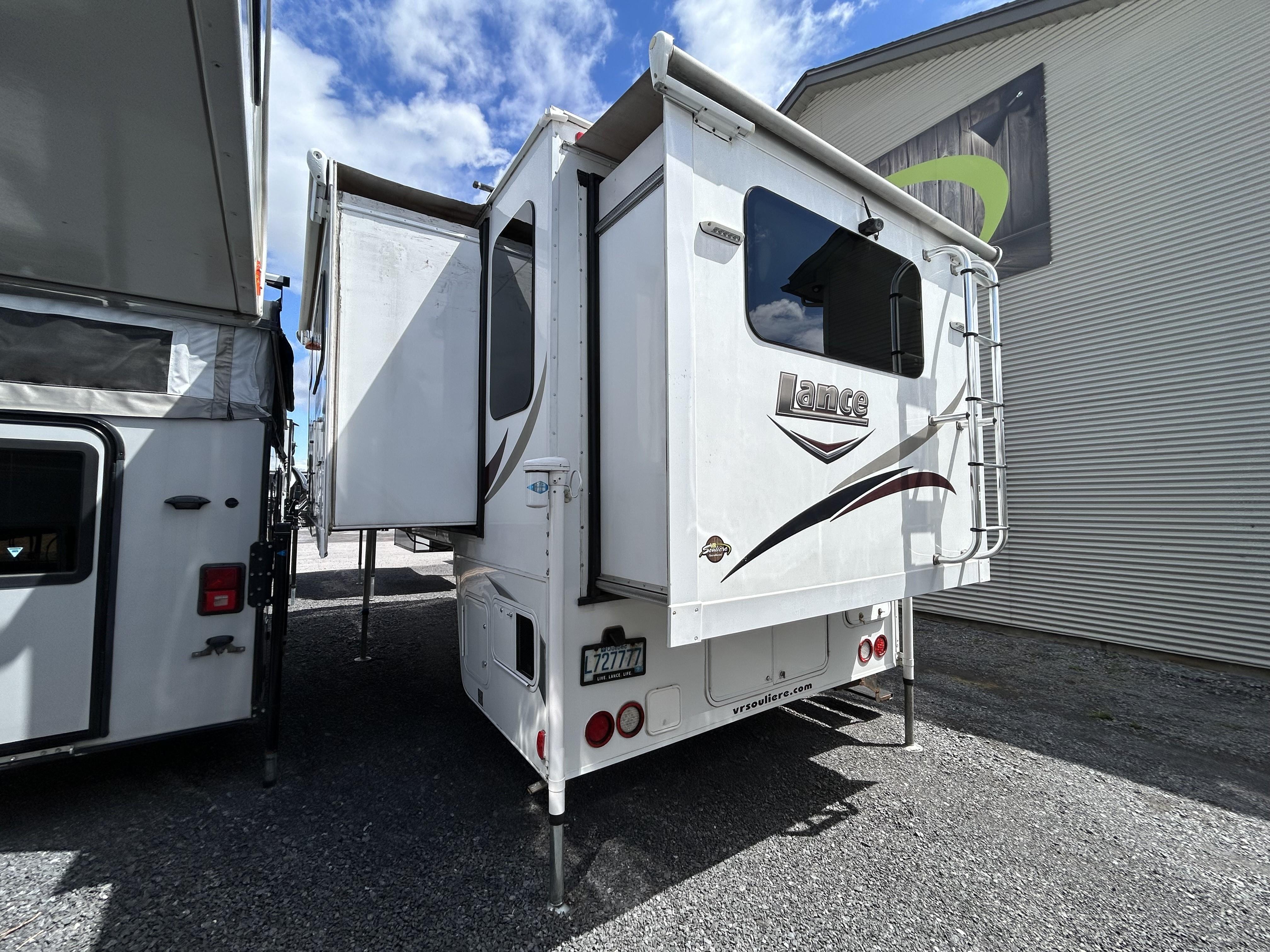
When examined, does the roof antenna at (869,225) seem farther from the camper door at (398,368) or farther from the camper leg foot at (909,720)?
the camper leg foot at (909,720)

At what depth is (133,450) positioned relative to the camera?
2.49 meters

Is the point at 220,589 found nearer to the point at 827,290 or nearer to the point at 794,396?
the point at 794,396

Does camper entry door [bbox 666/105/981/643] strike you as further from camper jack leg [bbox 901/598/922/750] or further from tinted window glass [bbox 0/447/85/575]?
tinted window glass [bbox 0/447/85/575]

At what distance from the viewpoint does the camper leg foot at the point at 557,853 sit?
6.12 ft

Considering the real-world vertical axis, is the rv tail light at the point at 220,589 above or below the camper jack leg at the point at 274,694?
above

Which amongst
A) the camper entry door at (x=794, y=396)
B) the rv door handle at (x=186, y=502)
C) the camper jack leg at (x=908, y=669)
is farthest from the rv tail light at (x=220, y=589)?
the camper jack leg at (x=908, y=669)

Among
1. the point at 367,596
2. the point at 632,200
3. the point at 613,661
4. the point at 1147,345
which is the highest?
the point at 1147,345

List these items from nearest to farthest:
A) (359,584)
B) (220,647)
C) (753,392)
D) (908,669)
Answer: (753,392) < (220,647) < (908,669) < (359,584)

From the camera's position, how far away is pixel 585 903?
6.36 ft

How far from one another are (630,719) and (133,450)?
2.49 m

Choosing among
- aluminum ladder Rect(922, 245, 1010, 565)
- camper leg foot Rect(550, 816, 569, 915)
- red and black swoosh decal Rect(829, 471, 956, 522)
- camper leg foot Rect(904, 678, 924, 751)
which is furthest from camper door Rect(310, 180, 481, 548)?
camper leg foot Rect(904, 678, 924, 751)

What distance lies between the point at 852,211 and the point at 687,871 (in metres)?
2.79

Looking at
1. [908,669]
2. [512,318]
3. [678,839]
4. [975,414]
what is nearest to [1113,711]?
[908,669]

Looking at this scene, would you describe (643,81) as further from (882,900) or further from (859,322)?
(882,900)
